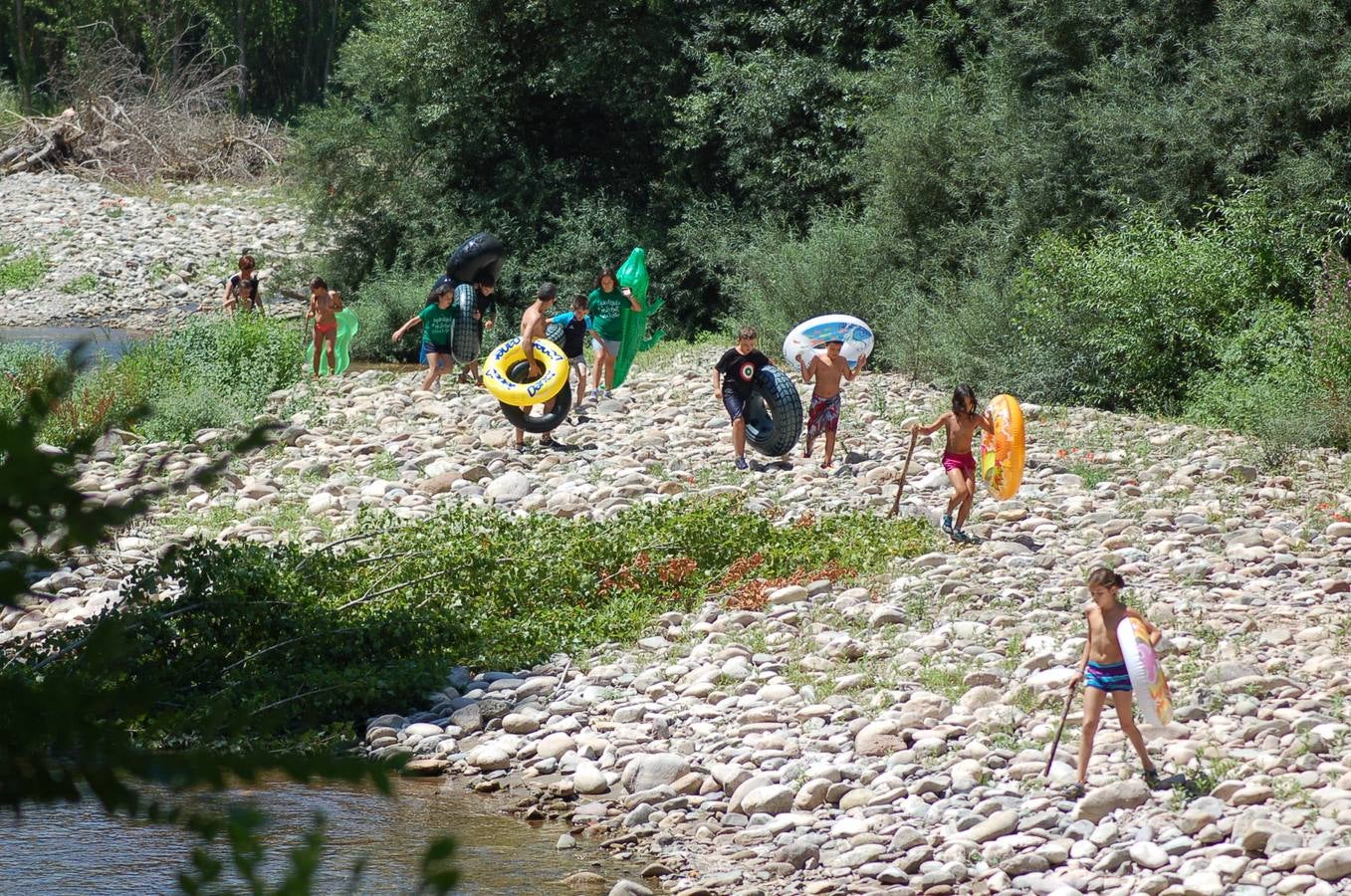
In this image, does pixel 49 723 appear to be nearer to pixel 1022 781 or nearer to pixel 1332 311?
pixel 1022 781

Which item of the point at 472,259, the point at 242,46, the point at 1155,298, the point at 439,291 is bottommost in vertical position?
the point at 1155,298

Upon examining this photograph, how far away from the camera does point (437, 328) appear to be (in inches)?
666

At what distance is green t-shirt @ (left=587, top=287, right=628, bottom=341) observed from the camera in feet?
52.7

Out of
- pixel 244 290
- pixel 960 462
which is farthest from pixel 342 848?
pixel 244 290

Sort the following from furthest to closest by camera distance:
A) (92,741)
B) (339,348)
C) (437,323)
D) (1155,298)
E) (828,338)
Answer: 1. (339,348)
2. (437,323)
3. (1155,298)
4. (828,338)
5. (92,741)

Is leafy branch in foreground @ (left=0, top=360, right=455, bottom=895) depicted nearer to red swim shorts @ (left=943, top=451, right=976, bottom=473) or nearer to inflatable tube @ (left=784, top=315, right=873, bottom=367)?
red swim shorts @ (left=943, top=451, right=976, bottom=473)

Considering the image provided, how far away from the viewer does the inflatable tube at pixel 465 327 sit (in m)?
16.8

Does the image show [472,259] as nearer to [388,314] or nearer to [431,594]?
[388,314]

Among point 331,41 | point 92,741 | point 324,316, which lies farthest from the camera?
point 331,41

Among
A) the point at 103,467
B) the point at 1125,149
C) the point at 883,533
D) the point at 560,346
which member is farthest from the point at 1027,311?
the point at 103,467

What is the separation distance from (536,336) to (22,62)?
37440mm

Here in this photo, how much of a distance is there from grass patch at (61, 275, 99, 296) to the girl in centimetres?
1797

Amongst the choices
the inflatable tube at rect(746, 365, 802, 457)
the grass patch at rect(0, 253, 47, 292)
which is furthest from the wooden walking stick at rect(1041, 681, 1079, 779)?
the grass patch at rect(0, 253, 47, 292)

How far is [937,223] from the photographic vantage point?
20.5 metres
